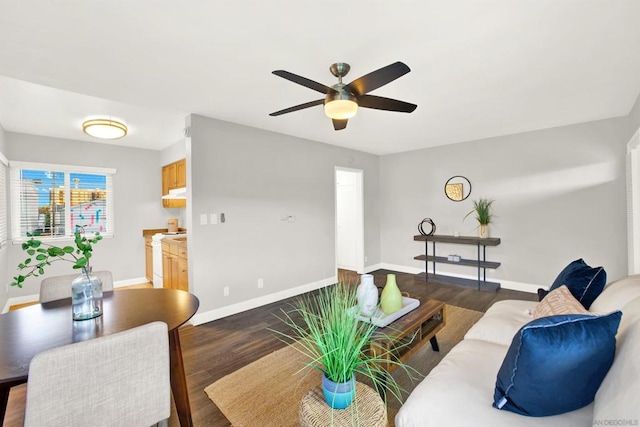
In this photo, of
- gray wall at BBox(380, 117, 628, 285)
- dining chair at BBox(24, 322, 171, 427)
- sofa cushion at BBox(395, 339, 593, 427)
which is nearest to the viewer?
dining chair at BBox(24, 322, 171, 427)

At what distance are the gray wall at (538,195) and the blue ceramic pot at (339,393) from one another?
14.2 feet

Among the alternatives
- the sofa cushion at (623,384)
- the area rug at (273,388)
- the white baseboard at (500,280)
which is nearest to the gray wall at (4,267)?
the area rug at (273,388)

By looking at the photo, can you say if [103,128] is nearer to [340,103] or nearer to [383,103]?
[340,103]

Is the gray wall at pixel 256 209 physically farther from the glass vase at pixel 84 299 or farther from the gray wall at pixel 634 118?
the gray wall at pixel 634 118

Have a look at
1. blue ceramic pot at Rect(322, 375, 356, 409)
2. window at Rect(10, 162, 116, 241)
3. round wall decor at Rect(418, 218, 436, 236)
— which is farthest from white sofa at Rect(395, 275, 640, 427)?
window at Rect(10, 162, 116, 241)

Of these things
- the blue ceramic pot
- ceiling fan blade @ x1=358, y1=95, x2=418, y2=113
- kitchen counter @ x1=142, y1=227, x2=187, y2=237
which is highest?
ceiling fan blade @ x1=358, y1=95, x2=418, y2=113

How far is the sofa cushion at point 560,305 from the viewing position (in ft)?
5.29

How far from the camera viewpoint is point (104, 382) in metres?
1.07

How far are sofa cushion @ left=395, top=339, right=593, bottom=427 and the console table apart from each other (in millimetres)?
3257

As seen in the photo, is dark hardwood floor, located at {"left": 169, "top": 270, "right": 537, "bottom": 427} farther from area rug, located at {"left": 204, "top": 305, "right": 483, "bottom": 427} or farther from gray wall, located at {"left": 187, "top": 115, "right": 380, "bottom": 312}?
gray wall, located at {"left": 187, "top": 115, "right": 380, "bottom": 312}

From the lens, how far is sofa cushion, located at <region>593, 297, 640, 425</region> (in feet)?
2.80

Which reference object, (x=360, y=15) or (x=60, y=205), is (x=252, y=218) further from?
(x=60, y=205)

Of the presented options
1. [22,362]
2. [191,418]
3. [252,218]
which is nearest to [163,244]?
[252,218]

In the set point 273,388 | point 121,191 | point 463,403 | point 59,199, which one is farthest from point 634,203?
point 59,199
